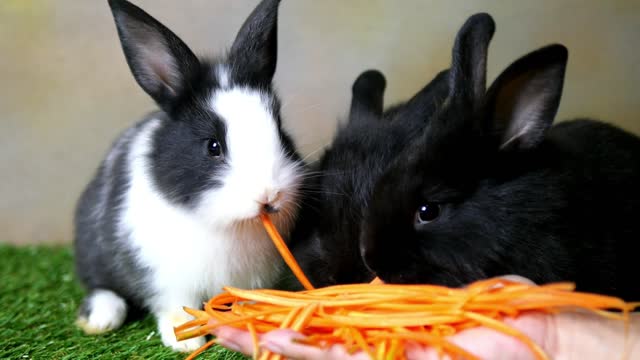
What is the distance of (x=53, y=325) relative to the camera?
6.38 ft

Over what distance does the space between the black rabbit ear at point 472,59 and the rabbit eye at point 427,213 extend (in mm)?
244

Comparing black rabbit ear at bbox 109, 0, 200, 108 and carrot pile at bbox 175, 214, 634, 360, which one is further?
black rabbit ear at bbox 109, 0, 200, 108

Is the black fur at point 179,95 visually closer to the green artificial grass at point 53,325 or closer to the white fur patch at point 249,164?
the white fur patch at point 249,164

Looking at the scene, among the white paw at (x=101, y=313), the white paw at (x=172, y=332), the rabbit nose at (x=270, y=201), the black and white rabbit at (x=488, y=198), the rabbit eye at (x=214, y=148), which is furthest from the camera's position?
the white paw at (x=101, y=313)

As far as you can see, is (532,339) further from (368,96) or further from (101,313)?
(101,313)

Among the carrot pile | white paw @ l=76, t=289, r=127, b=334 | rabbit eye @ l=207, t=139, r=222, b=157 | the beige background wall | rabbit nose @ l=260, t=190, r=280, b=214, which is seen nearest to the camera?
the carrot pile

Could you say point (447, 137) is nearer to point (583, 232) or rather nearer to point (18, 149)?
point (583, 232)

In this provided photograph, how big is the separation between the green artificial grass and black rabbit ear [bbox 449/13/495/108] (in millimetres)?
809

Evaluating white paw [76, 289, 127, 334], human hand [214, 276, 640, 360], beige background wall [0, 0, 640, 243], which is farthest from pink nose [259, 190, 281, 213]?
beige background wall [0, 0, 640, 243]

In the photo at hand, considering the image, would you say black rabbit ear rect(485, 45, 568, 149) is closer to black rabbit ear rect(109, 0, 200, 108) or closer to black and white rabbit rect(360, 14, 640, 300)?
black and white rabbit rect(360, 14, 640, 300)

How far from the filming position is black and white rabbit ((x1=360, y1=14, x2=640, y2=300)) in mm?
1389

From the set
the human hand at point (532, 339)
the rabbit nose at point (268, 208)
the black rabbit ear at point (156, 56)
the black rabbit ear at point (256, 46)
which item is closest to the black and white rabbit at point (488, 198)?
the human hand at point (532, 339)

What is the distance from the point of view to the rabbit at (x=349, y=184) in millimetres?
1511

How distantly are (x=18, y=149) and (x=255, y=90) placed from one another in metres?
1.47
